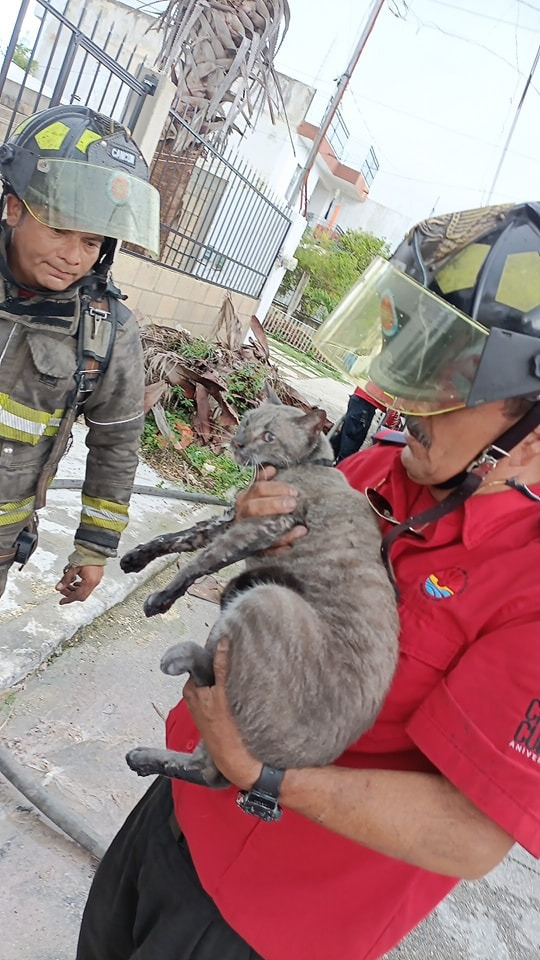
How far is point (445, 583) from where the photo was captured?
1.36 metres

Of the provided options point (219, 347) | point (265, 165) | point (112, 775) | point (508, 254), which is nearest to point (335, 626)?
point (508, 254)

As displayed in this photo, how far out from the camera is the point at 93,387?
2.50 meters

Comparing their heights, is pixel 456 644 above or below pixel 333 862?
above

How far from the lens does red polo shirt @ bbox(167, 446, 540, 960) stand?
120cm

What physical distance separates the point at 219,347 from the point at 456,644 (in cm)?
871

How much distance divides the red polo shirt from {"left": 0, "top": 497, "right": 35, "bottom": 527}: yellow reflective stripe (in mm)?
1442

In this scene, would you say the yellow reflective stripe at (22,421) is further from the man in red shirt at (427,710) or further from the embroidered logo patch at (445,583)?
the embroidered logo patch at (445,583)

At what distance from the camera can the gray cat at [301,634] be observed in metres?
1.47

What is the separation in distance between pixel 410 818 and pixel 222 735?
409 mm

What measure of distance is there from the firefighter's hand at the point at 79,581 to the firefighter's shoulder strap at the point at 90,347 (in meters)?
0.41

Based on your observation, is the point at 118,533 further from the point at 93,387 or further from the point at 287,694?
the point at 287,694

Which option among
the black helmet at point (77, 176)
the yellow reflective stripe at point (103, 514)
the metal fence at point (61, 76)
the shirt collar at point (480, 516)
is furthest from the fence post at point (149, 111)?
the shirt collar at point (480, 516)

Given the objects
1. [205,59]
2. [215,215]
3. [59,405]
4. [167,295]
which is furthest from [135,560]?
[215,215]

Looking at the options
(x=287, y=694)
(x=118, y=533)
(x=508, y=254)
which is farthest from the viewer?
(x=118, y=533)
